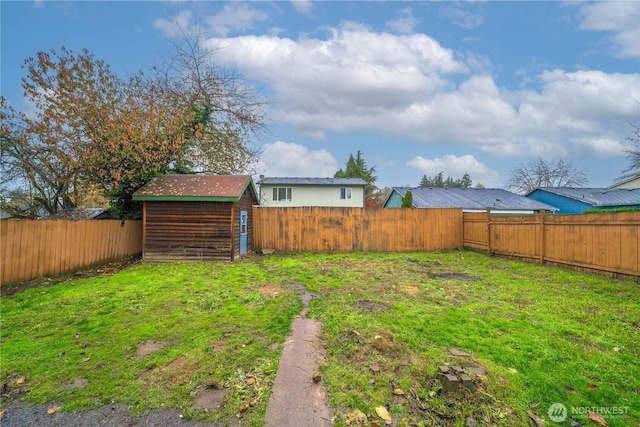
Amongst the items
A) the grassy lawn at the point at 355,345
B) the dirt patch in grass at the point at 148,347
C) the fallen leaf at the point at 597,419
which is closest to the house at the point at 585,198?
the grassy lawn at the point at 355,345

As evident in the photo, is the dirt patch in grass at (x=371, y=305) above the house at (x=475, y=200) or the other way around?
the other way around

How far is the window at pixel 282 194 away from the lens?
78.6 feet

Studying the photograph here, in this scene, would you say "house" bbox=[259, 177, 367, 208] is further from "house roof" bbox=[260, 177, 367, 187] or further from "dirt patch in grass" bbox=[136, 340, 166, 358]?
"dirt patch in grass" bbox=[136, 340, 166, 358]

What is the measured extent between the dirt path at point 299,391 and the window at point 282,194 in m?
20.6

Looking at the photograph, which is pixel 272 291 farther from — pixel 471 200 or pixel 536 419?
pixel 471 200

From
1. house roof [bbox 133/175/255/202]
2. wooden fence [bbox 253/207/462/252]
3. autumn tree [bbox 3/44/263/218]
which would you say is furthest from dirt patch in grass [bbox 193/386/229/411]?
wooden fence [bbox 253/207/462/252]

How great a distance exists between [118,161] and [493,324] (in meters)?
11.3

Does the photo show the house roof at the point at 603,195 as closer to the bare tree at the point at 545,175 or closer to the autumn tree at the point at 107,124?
the bare tree at the point at 545,175

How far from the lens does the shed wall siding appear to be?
988 centimetres

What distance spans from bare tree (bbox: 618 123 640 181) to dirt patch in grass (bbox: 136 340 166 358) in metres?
15.6

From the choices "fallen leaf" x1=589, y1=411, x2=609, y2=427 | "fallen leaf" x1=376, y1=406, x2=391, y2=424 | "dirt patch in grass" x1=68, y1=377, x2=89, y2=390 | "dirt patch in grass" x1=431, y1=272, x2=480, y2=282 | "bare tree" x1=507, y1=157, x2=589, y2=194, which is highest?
"bare tree" x1=507, y1=157, x2=589, y2=194

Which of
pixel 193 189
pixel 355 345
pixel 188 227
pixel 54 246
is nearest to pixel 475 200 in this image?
pixel 193 189

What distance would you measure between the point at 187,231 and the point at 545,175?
130 ft

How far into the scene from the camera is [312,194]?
2392cm
